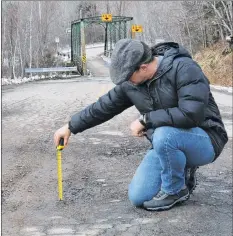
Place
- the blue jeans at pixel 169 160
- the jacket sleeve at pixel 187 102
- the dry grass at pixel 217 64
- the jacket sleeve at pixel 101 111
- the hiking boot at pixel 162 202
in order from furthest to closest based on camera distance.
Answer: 1. the dry grass at pixel 217 64
2. the jacket sleeve at pixel 101 111
3. the hiking boot at pixel 162 202
4. the blue jeans at pixel 169 160
5. the jacket sleeve at pixel 187 102

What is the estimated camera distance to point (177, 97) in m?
3.38

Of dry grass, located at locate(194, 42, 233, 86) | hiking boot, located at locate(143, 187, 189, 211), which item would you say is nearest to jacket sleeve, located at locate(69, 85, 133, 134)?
hiking boot, located at locate(143, 187, 189, 211)

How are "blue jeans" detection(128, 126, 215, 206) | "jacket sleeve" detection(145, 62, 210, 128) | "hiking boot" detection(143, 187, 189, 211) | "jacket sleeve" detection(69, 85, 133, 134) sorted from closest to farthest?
"jacket sleeve" detection(145, 62, 210, 128)
"blue jeans" detection(128, 126, 215, 206)
"hiking boot" detection(143, 187, 189, 211)
"jacket sleeve" detection(69, 85, 133, 134)

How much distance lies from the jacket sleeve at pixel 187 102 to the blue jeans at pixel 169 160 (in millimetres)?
73

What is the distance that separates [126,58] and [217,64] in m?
19.3

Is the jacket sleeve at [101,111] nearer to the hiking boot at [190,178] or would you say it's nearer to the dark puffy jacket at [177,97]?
the dark puffy jacket at [177,97]

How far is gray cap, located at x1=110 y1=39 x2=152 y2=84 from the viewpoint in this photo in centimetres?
323

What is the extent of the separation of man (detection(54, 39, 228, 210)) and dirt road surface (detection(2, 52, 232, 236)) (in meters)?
0.19

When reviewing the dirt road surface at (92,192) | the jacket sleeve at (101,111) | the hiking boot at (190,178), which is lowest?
the dirt road surface at (92,192)

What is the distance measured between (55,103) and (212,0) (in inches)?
607

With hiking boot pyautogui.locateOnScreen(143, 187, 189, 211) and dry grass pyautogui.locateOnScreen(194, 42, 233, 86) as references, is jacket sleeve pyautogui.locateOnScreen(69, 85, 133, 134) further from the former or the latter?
dry grass pyautogui.locateOnScreen(194, 42, 233, 86)

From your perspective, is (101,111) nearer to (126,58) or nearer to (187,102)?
(126,58)

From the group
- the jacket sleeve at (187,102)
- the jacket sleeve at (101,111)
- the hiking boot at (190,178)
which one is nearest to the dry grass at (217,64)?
the hiking boot at (190,178)

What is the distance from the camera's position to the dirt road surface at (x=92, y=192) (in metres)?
3.31
